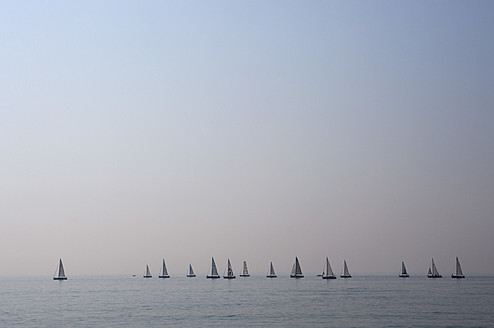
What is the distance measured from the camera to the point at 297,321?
99.1m

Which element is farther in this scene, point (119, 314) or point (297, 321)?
point (119, 314)

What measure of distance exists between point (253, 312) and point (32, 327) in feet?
133

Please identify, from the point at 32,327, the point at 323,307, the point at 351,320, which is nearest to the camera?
the point at 32,327

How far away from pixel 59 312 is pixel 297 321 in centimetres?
4909

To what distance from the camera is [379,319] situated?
102062 millimetres

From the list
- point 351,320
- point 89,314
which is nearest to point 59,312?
point 89,314

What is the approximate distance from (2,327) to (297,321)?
45751mm

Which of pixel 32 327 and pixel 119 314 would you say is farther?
pixel 119 314

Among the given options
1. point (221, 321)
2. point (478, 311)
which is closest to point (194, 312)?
point (221, 321)

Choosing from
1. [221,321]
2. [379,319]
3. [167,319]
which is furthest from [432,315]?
[167,319]

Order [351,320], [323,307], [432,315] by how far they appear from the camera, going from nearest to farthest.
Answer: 1. [351,320]
2. [432,315]
3. [323,307]

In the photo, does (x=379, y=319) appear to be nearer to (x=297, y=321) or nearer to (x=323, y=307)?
(x=297, y=321)

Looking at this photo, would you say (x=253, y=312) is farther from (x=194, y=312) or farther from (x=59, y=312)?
(x=59, y=312)

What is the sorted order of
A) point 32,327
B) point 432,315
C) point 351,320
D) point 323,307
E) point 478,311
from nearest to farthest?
point 32,327 → point 351,320 → point 432,315 → point 478,311 → point 323,307
